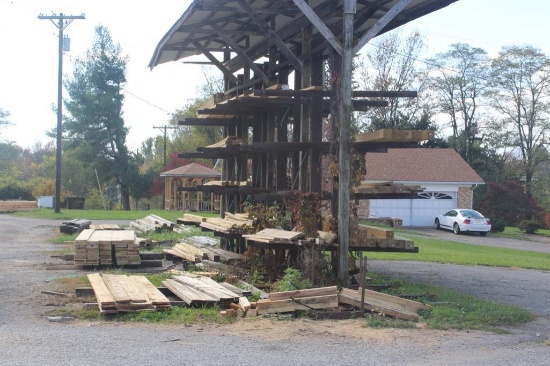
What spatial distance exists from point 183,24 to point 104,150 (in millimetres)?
39792

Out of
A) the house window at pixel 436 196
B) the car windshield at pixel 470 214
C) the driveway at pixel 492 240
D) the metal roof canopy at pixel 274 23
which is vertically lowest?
the driveway at pixel 492 240

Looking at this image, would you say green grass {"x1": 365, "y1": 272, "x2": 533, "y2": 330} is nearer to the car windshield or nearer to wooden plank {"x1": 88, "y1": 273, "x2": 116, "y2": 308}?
wooden plank {"x1": 88, "y1": 273, "x2": 116, "y2": 308}

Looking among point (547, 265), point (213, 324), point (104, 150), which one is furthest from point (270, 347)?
point (104, 150)

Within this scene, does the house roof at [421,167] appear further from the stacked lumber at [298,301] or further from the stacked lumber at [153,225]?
the stacked lumber at [298,301]

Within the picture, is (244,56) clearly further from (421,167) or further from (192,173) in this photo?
(192,173)

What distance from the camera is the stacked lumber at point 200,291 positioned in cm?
1023

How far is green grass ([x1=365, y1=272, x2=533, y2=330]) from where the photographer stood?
9625 millimetres

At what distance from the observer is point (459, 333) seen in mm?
9258

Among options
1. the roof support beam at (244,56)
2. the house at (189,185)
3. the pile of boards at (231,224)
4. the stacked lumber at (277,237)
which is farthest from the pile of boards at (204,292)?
the house at (189,185)

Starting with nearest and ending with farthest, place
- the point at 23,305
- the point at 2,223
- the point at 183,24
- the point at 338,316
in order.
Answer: the point at 338,316 → the point at 23,305 → the point at 183,24 → the point at 2,223

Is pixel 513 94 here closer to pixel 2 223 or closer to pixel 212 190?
pixel 2 223

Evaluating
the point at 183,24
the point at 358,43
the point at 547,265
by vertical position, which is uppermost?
the point at 183,24

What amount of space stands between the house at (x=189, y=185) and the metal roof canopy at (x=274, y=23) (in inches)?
1025

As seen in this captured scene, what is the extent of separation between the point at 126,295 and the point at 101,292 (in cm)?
50
